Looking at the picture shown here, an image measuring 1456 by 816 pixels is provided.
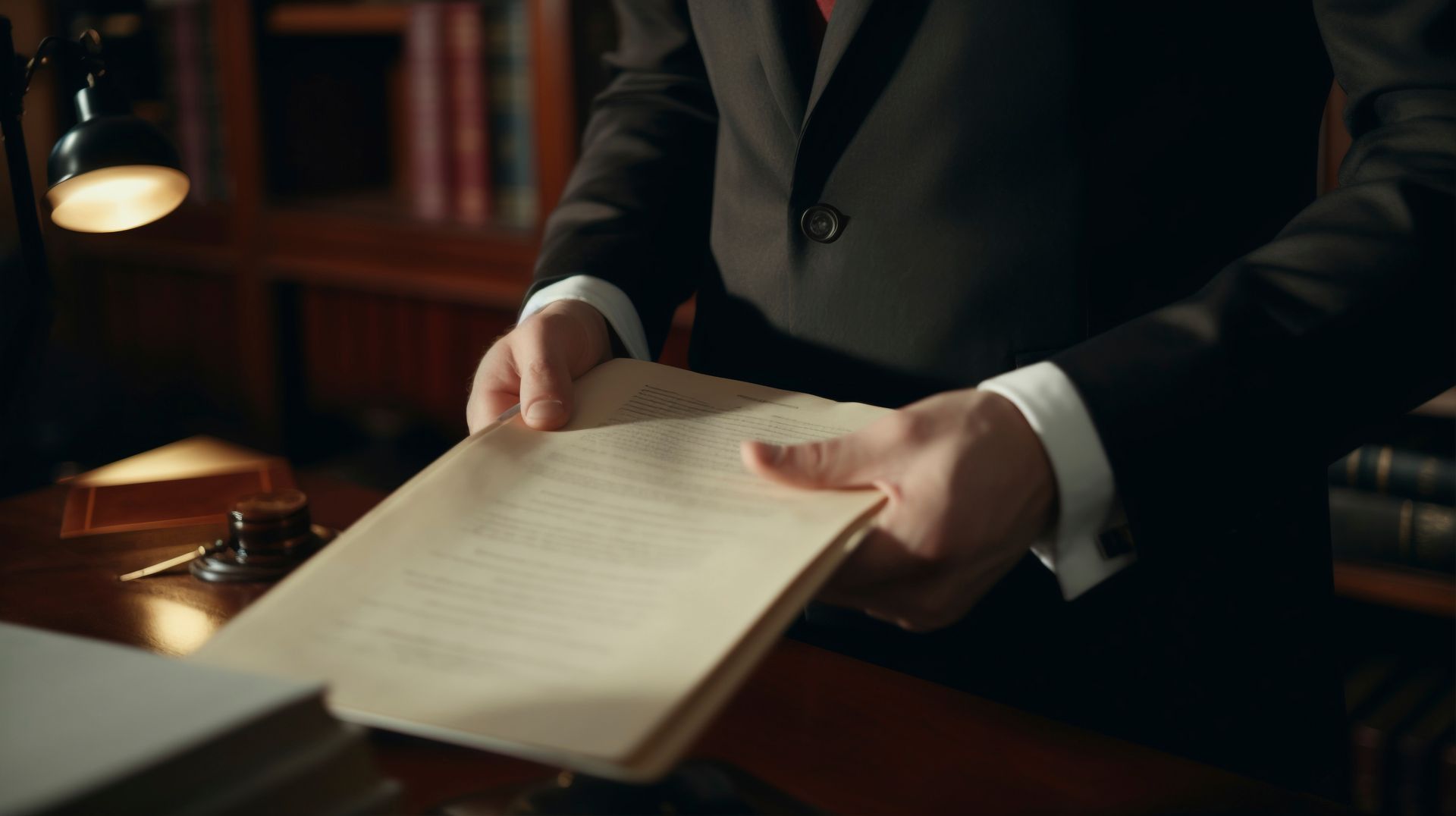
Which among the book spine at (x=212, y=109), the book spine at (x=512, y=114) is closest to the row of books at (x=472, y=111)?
the book spine at (x=512, y=114)

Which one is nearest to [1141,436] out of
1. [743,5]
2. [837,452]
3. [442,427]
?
[837,452]

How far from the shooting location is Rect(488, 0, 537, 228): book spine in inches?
81.5

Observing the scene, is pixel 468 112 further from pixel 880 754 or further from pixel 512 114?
pixel 880 754

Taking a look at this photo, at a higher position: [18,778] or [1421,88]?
[1421,88]

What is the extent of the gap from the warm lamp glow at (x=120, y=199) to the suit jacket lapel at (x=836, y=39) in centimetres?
51

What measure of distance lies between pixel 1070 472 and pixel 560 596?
0.93ft

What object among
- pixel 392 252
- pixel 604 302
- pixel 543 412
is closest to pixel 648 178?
pixel 604 302

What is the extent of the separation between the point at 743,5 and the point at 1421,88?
0.47 metres

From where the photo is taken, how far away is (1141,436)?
0.62m

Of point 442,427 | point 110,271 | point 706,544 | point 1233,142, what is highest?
point 1233,142

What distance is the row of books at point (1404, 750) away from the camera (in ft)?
4.46

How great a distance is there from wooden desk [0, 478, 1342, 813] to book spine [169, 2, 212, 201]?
6.61 ft

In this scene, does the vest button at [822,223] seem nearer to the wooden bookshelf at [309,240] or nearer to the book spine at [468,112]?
the wooden bookshelf at [309,240]

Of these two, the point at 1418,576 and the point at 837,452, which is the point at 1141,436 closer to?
the point at 837,452
